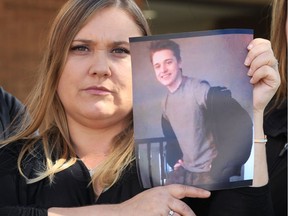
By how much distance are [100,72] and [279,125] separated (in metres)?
0.76

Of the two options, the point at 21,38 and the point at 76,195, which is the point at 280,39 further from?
the point at 21,38

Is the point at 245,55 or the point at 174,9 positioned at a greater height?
the point at 174,9

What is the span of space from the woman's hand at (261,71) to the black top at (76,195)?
251 mm

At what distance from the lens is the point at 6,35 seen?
5.56m

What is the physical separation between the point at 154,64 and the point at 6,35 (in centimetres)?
409

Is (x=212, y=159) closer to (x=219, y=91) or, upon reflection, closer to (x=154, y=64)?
(x=219, y=91)

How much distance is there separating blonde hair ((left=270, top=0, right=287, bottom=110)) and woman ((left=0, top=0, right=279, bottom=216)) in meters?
0.48

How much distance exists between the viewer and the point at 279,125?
89.0 inches

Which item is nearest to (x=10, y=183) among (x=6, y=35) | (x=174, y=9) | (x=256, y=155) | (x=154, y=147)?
(x=154, y=147)

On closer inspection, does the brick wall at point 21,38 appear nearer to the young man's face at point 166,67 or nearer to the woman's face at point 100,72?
the woman's face at point 100,72

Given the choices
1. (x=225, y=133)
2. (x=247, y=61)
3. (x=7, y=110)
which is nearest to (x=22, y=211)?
(x=225, y=133)

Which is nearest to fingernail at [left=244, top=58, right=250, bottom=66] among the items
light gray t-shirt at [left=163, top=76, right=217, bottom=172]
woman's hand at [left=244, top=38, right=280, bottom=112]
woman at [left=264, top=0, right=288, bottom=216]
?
woman's hand at [left=244, top=38, right=280, bottom=112]

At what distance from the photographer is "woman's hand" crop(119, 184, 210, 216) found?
169cm

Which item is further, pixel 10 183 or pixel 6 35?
pixel 6 35
